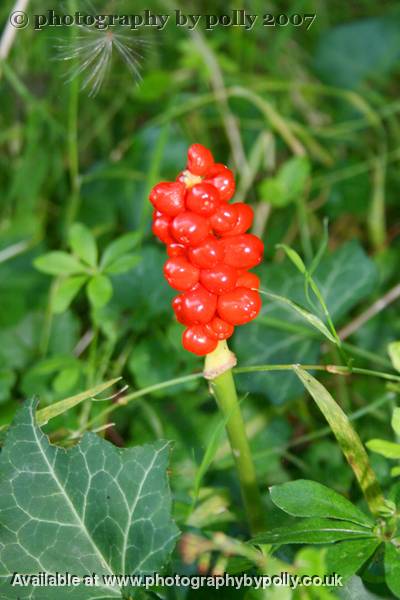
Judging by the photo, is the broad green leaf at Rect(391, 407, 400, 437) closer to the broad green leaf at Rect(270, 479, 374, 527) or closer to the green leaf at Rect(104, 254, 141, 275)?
the broad green leaf at Rect(270, 479, 374, 527)

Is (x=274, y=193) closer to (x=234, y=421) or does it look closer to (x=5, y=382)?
(x=5, y=382)

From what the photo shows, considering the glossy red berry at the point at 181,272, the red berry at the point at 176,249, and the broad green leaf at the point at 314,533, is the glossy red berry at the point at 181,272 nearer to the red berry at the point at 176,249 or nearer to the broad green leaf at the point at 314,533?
the red berry at the point at 176,249

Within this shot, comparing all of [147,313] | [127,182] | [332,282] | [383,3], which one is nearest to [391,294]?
[332,282]

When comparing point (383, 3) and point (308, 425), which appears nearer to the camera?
point (308, 425)

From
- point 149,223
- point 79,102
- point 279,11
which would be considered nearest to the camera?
point 149,223

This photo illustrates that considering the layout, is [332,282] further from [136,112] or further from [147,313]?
[136,112]

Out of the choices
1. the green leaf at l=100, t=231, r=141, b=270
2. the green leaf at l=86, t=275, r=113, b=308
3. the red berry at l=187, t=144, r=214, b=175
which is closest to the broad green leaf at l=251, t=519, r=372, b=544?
the red berry at l=187, t=144, r=214, b=175
